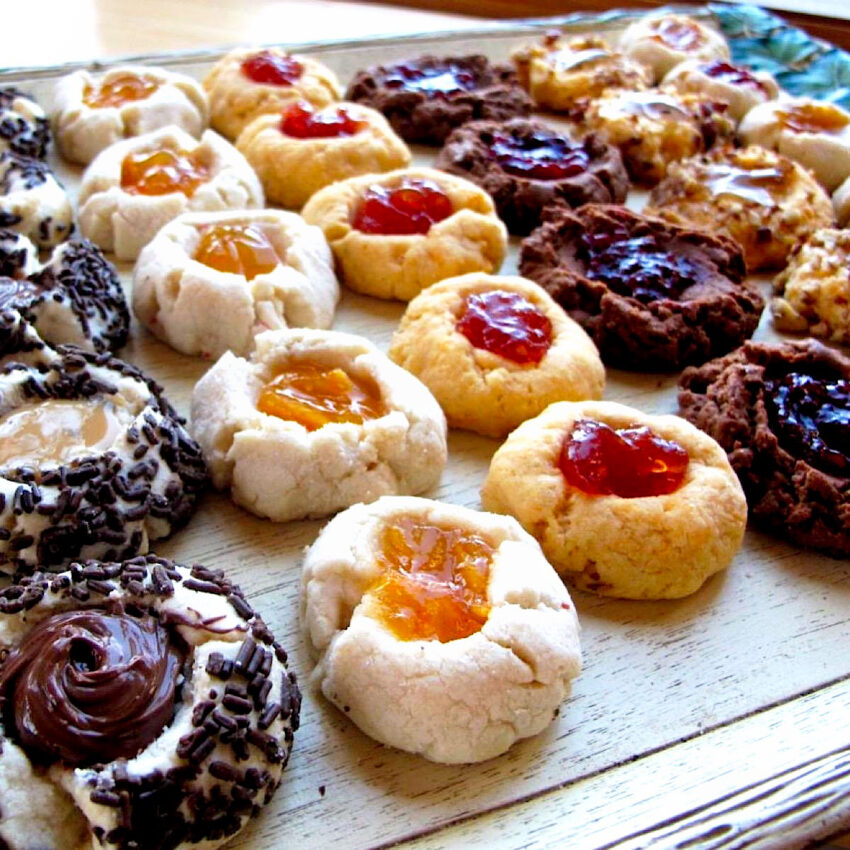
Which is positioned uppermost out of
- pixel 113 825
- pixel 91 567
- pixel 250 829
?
pixel 91 567

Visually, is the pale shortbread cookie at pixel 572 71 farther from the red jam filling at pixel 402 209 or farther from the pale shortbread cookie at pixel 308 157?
the red jam filling at pixel 402 209

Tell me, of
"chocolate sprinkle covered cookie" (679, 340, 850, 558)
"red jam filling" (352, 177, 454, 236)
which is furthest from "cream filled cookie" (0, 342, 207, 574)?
"chocolate sprinkle covered cookie" (679, 340, 850, 558)

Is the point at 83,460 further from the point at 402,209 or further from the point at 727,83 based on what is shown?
the point at 727,83

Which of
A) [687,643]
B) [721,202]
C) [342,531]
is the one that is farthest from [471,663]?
[721,202]

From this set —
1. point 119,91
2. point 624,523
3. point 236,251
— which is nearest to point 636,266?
point 624,523

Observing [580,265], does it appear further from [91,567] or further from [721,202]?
[91,567]

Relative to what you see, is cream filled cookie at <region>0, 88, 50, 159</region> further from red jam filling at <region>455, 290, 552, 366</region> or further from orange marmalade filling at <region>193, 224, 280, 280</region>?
red jam filling at <region>455, 290, 552, 366</region>
